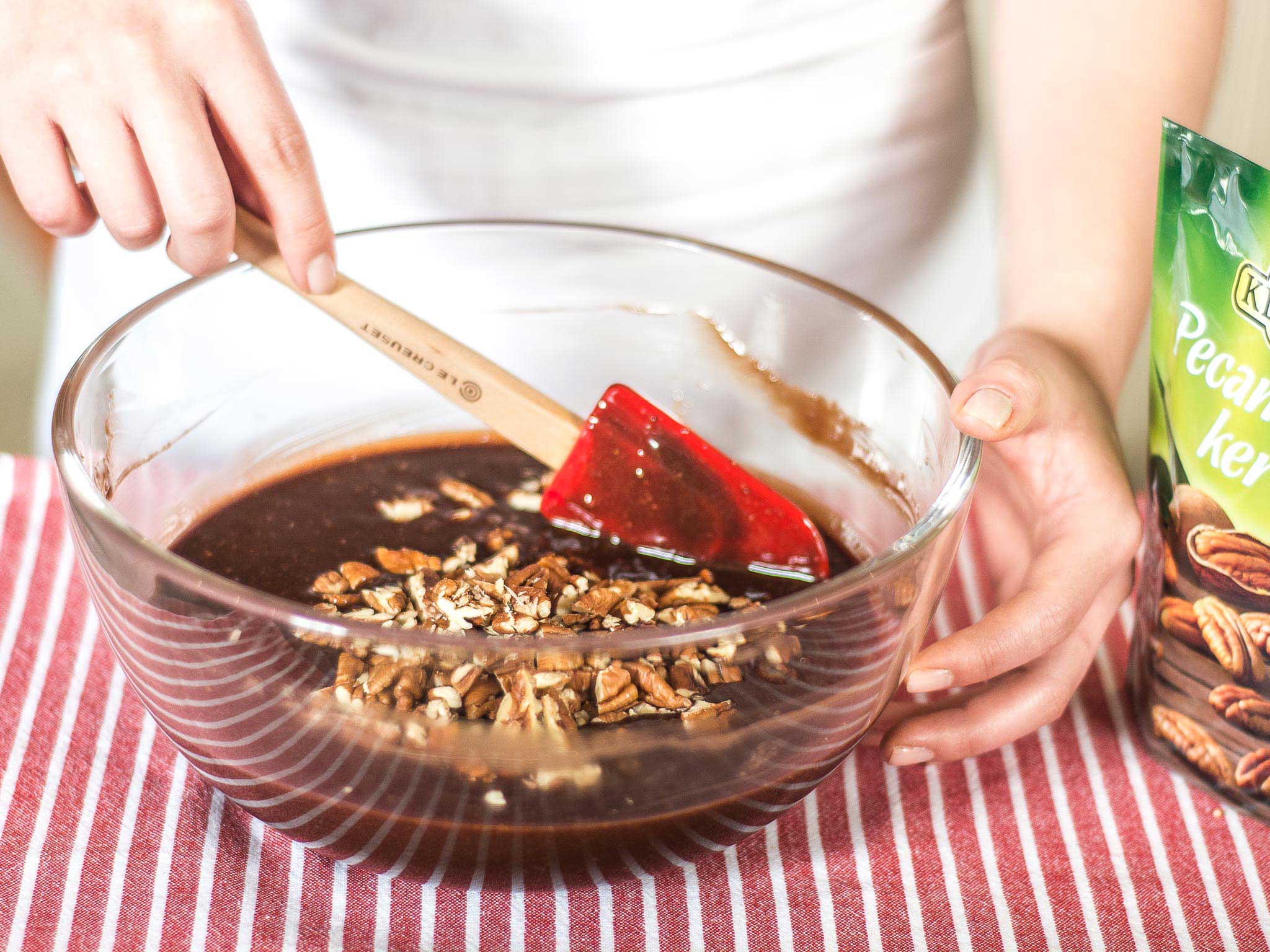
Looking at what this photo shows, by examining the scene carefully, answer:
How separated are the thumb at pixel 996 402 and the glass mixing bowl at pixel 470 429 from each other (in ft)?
0.05

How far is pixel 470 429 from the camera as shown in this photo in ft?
3.44

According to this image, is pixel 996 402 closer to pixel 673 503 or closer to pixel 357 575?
pixel 673 503

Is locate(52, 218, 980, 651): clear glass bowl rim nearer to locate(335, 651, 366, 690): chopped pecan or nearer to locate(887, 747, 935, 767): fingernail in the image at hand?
locate(335, 651, 366, 690): chopped pecan

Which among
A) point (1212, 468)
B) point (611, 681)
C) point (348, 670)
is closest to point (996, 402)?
point (1212, 468)

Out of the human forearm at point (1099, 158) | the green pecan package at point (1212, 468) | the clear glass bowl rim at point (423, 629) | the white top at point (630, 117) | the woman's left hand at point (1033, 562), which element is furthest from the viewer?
the white top at point (630, 117)

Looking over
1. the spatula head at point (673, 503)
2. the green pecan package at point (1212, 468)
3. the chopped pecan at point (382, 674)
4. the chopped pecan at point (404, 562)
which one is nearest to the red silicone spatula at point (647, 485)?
the spatula head at point (673, 503)

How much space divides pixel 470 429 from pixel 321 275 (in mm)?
235

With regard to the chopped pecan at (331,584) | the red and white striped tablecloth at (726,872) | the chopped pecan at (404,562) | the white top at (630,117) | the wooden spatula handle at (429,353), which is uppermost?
the white top at (630,117)

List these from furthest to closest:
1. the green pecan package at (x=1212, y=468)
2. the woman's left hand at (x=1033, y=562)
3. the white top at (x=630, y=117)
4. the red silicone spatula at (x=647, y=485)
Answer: the white top at (x=630, y=117) → the red silicone spatula at (x=647, y=485) → the woman's left hand at (x=1033, y=562) → the green pecan package at (x=1212, y=468)

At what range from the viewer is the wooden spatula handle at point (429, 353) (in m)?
0.88

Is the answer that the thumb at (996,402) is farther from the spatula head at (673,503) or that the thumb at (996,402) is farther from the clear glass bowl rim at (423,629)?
the spatula head at (673,503)

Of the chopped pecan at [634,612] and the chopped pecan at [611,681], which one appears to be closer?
the chopped pecan at [611,681]

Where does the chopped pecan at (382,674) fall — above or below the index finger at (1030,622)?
below

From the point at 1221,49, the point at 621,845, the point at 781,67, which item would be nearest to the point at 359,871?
the point at 621,845
